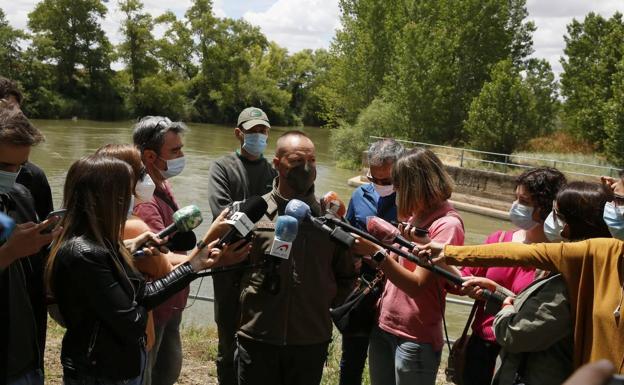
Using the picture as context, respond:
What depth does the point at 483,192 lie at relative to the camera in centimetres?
2222

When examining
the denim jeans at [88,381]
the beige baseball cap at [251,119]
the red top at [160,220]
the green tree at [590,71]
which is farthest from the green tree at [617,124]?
the denim jeans at [88,381]

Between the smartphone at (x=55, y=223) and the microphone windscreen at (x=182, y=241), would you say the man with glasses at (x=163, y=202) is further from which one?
the smartphone at (x=55, y=223)

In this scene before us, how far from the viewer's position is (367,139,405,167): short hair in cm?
430

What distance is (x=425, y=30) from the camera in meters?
31.9

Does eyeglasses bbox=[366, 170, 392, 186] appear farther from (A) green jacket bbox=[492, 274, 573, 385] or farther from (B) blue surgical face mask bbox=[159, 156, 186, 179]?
(A) green jacket bbox=[492, 274, 573, 385]

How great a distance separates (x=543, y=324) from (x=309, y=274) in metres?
1.13

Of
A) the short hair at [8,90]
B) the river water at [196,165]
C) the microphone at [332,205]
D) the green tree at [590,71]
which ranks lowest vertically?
the river water at [196,165]

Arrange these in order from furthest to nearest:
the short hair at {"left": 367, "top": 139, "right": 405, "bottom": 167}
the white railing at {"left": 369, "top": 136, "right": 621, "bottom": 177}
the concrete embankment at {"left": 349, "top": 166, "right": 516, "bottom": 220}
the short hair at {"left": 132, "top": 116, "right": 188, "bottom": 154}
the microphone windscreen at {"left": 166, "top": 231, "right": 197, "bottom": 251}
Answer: the concrete embankment at {"left": 349, "top": 166, "right": 516, "bottom": 220}
the white railing at {"left": 369, "top": 136, "right": 621, "bottom": 177}
the short hair at {"left": 367, "top": 139, "right": 405, "bottom": 167}
the short hair at {"left": 132, "top": 116, "right": 188, "bottom": 154}
the microphone windscreen at {"left": 166, "top": 231, "right": 197, "bottom": 251}

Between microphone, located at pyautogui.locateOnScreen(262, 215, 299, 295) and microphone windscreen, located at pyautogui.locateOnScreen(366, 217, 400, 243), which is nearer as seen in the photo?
microphone, located at pyautogui.locateOnScreen(262, 215, 299, 295)

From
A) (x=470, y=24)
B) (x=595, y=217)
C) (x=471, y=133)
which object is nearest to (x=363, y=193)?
(x=595, y=217)

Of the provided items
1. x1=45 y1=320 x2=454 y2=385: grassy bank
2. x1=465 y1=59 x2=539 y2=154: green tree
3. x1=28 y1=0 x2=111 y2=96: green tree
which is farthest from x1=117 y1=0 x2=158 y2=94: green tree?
x1=45 y1=320 x2=454 y2=385: grassy bank

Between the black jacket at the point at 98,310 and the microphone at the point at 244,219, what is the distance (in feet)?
1.50

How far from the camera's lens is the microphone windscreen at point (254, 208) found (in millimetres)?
2932

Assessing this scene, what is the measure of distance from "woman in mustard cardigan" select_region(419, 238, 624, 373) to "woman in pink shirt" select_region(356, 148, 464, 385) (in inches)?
26.2
